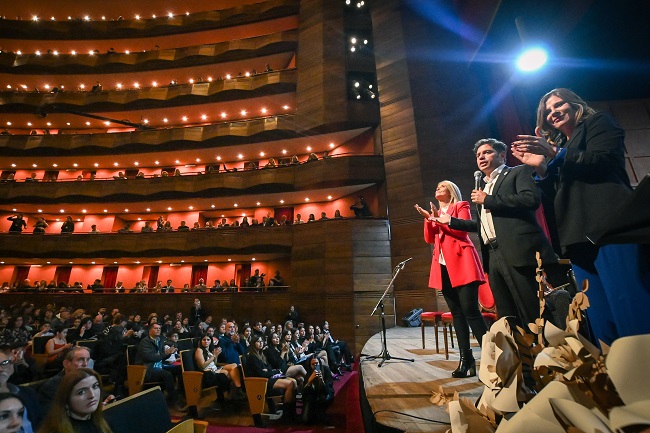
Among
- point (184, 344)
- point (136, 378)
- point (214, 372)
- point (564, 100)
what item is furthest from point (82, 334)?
point (564, 100)

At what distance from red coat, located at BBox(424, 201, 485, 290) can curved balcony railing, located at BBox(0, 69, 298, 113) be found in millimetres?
11618

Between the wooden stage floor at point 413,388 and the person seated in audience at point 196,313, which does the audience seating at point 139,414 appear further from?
the person seated in audience at point 196,313

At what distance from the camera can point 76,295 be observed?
421 inches

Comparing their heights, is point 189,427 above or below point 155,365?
above

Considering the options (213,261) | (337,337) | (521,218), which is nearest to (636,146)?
(521,218)

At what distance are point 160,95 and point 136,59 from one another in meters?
2.89

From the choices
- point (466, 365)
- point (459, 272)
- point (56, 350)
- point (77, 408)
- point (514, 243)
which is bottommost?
point (56, 350)

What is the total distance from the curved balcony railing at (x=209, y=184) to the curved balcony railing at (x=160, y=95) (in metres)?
3.55

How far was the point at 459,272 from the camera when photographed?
6.52ft

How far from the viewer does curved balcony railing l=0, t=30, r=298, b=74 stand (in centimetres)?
1348

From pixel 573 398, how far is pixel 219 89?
14.5 m

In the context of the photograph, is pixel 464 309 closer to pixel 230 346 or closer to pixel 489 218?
pixel 489 218

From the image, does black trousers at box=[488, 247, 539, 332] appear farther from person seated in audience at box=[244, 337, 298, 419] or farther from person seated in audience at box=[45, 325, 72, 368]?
person seated in audience at box=[45, 325, 72, 368]

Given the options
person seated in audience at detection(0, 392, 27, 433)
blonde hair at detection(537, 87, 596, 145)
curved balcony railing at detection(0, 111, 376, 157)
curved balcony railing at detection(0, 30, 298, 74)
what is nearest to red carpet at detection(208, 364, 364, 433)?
person seated in audience at detection(0, 392, 27, 433)
